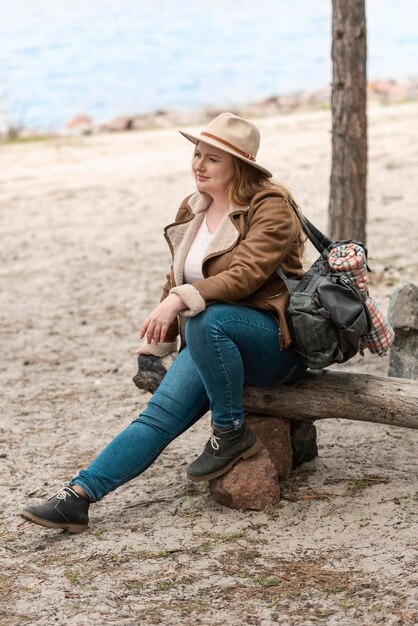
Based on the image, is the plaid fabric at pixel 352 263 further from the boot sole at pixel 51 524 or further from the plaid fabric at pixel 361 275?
the boot sole at pixel 51 524

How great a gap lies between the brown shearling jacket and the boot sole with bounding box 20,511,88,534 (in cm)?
95

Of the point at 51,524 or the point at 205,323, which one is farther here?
the point at 51,524

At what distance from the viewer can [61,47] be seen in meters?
51.5

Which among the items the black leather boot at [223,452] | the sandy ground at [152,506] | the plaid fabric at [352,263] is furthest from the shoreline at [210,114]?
the plaid fabric at [352,263]

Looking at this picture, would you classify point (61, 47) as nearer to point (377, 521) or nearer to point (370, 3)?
point (370, 3)

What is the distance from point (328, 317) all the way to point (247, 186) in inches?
26.5

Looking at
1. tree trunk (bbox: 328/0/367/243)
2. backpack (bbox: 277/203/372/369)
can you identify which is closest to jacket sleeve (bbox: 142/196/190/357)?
backpack (bbox: 277/203/372/369)

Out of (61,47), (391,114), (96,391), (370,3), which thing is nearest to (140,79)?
(61,47)

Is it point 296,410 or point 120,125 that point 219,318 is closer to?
point 296,410

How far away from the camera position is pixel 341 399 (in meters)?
4.06

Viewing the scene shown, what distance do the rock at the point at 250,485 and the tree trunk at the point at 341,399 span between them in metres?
0.23

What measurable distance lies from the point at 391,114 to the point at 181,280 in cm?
1305

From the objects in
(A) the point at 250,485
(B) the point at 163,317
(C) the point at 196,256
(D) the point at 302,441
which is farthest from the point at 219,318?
(D) the point at 302,441

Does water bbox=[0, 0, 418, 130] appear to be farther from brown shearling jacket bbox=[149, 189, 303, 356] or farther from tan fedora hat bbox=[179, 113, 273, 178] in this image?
brown shearling jacket bbox=[149, 189, 303, 356]
